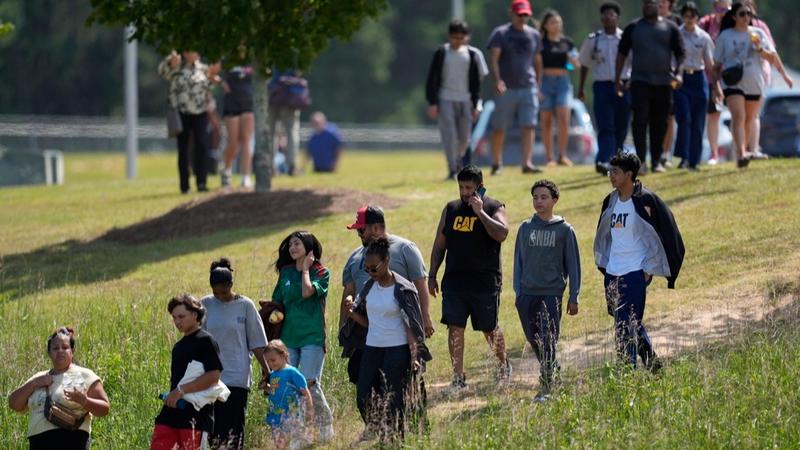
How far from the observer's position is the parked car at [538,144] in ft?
94.2

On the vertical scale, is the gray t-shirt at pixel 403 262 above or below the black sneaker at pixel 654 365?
above

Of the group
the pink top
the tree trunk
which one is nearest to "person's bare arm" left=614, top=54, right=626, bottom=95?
the pink top

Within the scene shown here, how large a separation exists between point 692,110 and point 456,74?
119 inches

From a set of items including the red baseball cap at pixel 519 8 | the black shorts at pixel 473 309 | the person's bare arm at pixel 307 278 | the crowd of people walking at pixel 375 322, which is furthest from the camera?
the red baseball cap at pixel 519 8

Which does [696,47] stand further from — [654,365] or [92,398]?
[92,398]

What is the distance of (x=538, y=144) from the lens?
29.2 m

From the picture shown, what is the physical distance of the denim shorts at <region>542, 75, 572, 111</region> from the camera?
22.6 meters

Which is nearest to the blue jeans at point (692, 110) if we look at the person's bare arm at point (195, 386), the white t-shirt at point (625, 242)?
the white t-shirt at point (625, 242)

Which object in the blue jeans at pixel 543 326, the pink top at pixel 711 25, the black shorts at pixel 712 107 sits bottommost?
the blue jeans at pixel 543 326

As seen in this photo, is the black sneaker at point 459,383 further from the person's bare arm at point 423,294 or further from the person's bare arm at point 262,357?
the person's bare arm at point 262,357

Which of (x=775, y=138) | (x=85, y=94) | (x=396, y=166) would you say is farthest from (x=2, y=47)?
(x=775, y=138)

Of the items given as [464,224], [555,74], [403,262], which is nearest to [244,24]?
[555,74]

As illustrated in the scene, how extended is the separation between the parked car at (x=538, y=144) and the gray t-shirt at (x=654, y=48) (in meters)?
8.97

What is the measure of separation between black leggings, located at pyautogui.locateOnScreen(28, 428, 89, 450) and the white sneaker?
1.67m
